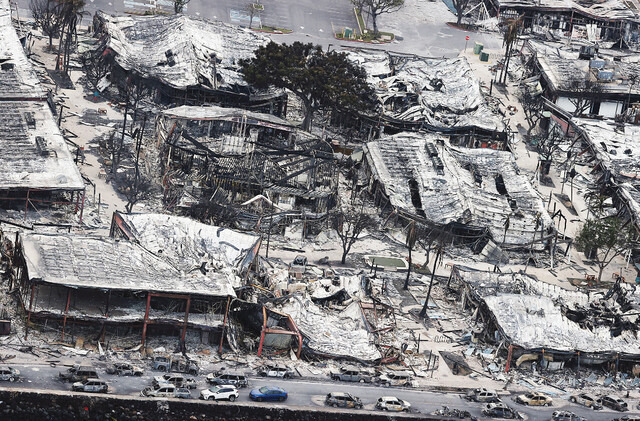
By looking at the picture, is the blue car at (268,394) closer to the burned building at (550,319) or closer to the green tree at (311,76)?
the burned building at (550,319)

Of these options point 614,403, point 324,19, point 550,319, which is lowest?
point 614,403

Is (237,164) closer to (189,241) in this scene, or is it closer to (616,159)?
(189,241)

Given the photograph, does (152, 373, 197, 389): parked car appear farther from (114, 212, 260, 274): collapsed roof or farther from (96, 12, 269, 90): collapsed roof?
(96, 12, 269, 90): collapsed roof

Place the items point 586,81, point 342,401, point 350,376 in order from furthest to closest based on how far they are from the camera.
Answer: point 586,81
point 350,376
point 342,401

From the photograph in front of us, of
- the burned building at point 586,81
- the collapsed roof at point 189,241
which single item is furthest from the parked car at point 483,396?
the burned building at point 586,81

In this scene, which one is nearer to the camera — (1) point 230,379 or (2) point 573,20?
(1) point 230,379

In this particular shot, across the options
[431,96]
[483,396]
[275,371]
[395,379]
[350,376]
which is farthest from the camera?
[431,96]

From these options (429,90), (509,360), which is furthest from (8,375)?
(429,90)

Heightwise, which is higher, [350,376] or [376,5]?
[376,5]
